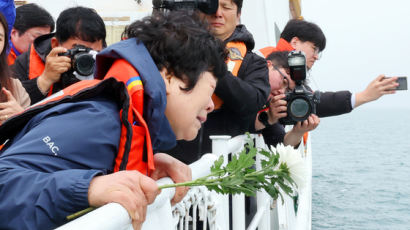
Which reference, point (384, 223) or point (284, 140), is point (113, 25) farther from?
point (384, 223)

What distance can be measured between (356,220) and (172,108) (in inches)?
481

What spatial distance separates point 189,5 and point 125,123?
42.8 inches

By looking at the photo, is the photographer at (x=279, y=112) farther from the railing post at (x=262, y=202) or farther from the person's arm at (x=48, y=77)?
the person's arm at (x=48, y=77)

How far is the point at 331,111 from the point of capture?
333 centimetres

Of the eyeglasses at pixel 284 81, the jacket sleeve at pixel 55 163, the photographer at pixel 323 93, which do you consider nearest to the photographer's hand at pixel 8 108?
the jacket sleeve at pixel 55 163

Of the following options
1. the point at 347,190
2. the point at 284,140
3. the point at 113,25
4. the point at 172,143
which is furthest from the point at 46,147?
the point at 347,190

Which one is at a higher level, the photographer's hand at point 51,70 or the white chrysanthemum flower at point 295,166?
the photographer's hand at point 51,70

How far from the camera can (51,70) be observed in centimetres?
218

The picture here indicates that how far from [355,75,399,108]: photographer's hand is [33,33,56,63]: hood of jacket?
79.3 inches

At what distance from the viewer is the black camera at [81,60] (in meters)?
Answer: 2.19

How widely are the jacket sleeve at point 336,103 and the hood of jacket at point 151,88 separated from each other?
2.33m

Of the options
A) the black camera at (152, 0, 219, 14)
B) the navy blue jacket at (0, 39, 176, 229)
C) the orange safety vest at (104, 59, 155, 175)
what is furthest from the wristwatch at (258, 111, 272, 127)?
the orange safety vest at (104, 59, 155, 175)

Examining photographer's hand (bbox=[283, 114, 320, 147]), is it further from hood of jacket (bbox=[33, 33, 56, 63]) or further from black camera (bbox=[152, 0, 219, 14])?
hood of jacket (bbox=[33, 33, 56, 63])

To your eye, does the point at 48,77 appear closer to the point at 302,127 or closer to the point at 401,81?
the point at 302,127
